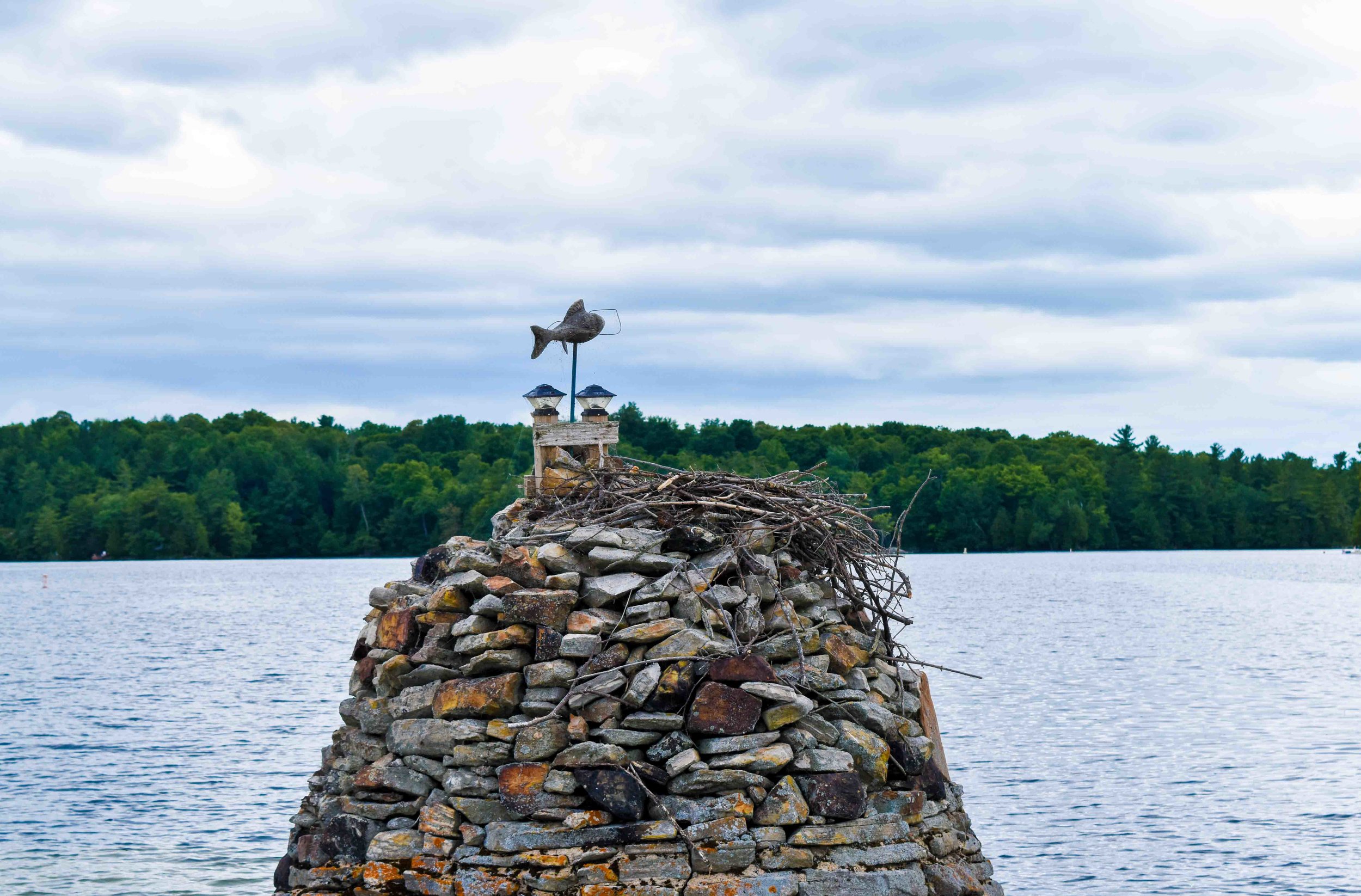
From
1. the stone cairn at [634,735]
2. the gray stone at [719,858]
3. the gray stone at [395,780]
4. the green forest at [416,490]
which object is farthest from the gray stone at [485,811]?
the green forest at [416,490]

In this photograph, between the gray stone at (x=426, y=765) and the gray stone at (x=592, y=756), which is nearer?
the gray stone at (x=592, y=756)

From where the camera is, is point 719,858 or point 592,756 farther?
point 592,756

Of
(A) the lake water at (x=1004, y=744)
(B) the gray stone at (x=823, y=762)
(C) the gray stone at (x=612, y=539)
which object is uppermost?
(C) the gray stone at (x=612, y=539)

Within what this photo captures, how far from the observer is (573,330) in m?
12.3

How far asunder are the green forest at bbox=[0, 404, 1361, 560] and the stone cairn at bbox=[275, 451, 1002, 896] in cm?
7839

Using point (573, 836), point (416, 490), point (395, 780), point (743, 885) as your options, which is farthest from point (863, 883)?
point (416, 490)

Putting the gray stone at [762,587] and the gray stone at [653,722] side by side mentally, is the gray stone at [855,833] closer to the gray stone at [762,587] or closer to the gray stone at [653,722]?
the gray stone at [653,722]

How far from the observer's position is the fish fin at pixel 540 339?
1227 centimetres

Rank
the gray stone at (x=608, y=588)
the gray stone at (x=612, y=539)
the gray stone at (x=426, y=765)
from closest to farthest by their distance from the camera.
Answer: the gray stone at (x=426, y=765)
the gray stone at (x=608, y=588)
the gray stone at (x=612, y=539)

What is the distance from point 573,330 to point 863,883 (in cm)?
541

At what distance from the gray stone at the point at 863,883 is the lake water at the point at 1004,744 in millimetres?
7488

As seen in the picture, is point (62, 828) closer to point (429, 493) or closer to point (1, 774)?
point (1, 774)

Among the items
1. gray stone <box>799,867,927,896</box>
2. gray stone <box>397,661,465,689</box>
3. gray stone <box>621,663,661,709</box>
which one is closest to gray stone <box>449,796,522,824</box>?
gray stone <box>397,661,465,689</box>

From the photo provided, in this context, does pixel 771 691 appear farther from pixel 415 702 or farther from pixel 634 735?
pixel 415 702
